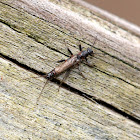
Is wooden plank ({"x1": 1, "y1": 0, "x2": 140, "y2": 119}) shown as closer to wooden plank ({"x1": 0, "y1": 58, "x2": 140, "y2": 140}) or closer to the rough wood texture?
the rough wood texture

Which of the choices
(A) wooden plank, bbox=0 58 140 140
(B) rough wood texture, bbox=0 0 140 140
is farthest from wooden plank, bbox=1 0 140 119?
(A) wooden plank, bbox=0 58 140 140

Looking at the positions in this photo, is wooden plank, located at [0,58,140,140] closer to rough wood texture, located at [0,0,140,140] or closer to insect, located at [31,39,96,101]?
rough wood texture, located at [0,0,140,140]

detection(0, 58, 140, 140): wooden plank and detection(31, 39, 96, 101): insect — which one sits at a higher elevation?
detection(31, 39, 96, 101): insect

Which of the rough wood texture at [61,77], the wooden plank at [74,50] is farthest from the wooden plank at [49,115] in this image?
the wooden plank at [74,50]

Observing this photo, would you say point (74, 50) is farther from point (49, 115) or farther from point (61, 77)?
point (49, 115)

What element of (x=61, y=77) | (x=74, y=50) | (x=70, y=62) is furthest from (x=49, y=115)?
(x=74, y=50)

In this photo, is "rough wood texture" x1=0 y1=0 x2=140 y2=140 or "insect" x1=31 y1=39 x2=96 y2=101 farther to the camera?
"insect" x1=31 y1=39 x2=96 y2=101

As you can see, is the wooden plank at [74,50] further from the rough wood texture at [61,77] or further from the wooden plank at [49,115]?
the wooden plank at [49,115]

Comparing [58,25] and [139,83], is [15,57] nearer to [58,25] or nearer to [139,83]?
[58,25]
